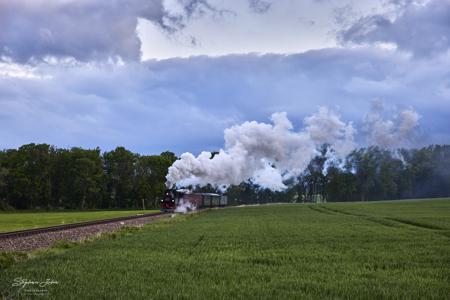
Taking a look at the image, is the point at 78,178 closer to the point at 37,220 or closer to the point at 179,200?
the point at 179,200

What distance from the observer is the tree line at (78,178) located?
455ft

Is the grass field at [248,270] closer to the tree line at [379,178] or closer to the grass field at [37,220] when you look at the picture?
the grass field at [37,220]

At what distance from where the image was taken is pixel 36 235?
38.2 meters

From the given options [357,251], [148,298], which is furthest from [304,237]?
[148,298]

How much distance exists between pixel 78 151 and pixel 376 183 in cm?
8971

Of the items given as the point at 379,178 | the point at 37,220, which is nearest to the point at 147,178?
the point at 379,178

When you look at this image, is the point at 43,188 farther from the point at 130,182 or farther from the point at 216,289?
the point at 216,289

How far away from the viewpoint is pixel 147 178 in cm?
15812
